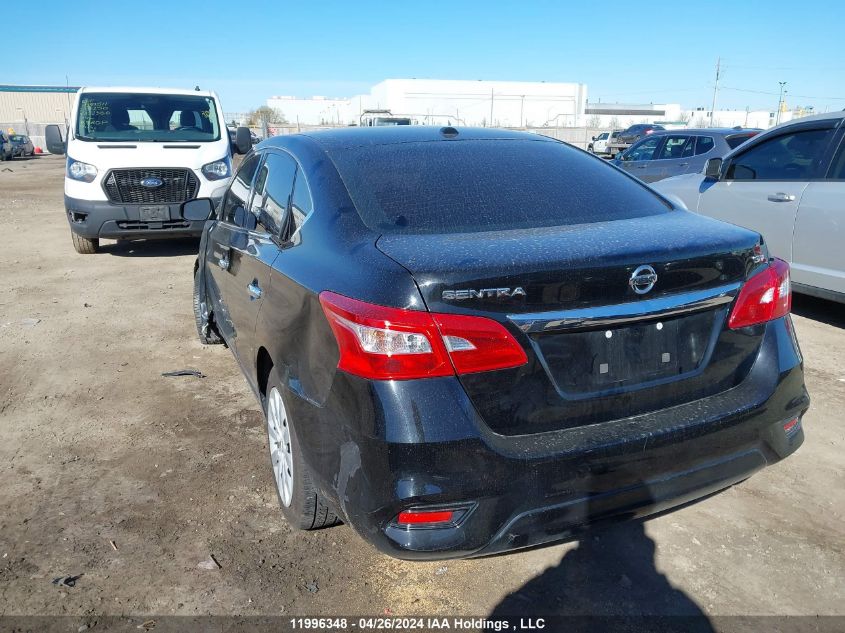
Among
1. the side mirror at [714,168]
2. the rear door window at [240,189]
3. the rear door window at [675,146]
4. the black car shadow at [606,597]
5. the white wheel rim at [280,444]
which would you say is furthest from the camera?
the rear door window at [675,146]

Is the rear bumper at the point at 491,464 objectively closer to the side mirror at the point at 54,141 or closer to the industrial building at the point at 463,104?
the side mirror at the point at 54,141

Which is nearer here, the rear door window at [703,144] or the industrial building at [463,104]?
the rear door window at [703,144]

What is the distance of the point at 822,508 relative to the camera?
10.3ft

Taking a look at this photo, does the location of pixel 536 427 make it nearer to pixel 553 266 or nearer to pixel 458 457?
pixel 458 457

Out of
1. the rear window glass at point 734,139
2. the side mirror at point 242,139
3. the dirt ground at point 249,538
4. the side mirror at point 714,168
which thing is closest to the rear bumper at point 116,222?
the side mirror at point 242,139

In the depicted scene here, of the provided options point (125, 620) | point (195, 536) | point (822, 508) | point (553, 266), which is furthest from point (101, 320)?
point (822, 508)

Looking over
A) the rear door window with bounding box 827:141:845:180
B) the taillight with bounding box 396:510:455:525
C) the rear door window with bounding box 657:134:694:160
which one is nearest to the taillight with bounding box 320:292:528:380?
the taillight with bounding box 396:510:455:525

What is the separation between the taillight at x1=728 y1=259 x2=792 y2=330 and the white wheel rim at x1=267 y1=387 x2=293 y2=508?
5.81ft

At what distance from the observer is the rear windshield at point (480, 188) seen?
266 cm

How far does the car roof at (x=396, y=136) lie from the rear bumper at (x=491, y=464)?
4.75 feet

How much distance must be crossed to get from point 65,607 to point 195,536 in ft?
1.90

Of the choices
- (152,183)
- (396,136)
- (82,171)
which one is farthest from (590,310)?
(82,171)

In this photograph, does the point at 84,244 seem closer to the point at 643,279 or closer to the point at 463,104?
the point at 643,279

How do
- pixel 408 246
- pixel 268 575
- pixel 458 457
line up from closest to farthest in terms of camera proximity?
1. pixel 458 457
2. pixel 408 246
3. pixel 268 575
